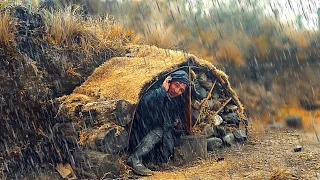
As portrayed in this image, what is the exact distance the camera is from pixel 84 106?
6629 mm

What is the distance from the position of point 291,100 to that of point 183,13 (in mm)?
8682

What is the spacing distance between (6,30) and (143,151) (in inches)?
119

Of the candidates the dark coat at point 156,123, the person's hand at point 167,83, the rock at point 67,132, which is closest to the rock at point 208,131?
the dark coat at point 156,123

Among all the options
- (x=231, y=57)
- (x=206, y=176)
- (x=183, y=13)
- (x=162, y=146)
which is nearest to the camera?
(x=206, y=176)

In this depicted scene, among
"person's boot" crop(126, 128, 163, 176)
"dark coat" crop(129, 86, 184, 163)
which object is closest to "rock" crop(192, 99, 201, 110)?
"dark coat" crop(129, 86, 184, 163)

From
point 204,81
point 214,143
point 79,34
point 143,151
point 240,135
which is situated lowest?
point 240,135

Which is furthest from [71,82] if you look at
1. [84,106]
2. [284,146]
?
[284,146]

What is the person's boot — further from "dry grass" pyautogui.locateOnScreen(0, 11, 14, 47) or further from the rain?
"dry grass" pyautogui.locateOnScreen(0, 11, 14, 47)

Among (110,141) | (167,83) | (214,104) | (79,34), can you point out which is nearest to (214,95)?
(214,104)

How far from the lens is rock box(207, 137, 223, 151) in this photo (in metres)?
7.88

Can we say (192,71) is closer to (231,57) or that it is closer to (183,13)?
(231,57)

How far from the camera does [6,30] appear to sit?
22.4 feet

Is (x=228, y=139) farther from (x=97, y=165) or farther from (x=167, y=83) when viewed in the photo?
(x=97, y=165)

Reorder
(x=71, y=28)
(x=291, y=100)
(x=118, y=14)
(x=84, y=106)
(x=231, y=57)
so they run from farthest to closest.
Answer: (x=118, y=14), (x=231, y=57), (x=291, y=100), (x=71, y=28), (x=84, y=106)
